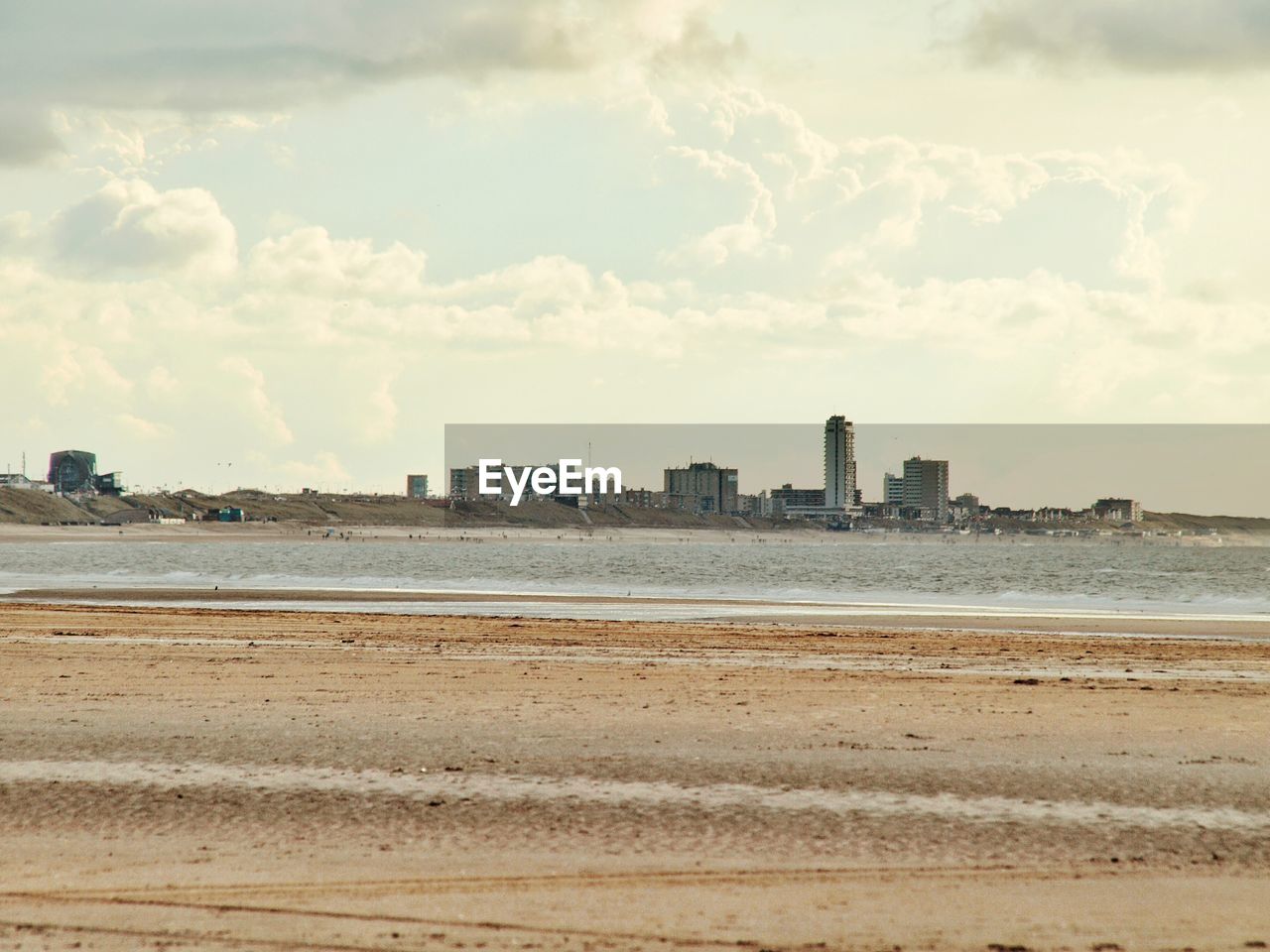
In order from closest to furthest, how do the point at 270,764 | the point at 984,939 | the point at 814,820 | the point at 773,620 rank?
the point at 984,939 < the point at 814,820 < the point at 270,764 < the point at 773,620

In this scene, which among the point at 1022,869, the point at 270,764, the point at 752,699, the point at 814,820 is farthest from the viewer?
the point at 752,699

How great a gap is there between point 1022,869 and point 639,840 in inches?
106

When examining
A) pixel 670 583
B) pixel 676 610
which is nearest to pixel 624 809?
pixel 676 610

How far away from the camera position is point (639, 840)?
8.52 meters

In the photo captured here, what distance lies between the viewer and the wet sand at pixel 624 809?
6863mm

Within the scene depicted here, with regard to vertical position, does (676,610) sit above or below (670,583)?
above

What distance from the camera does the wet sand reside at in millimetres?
6863

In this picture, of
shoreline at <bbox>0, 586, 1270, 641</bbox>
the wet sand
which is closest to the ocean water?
shoreline at <bbox>0, 586, 1270, 641</bbox>

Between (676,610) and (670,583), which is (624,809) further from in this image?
(670,583)

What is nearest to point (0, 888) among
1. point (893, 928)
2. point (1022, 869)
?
point (893, 928)

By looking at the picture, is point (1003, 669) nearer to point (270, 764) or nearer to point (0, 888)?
point (270, 764)

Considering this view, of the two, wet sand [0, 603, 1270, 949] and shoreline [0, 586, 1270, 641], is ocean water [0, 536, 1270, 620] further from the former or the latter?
wet sand [0, 603, 1270, 949]

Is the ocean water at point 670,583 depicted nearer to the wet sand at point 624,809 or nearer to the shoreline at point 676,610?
the shoreline at point 676,610

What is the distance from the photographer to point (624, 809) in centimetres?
945
